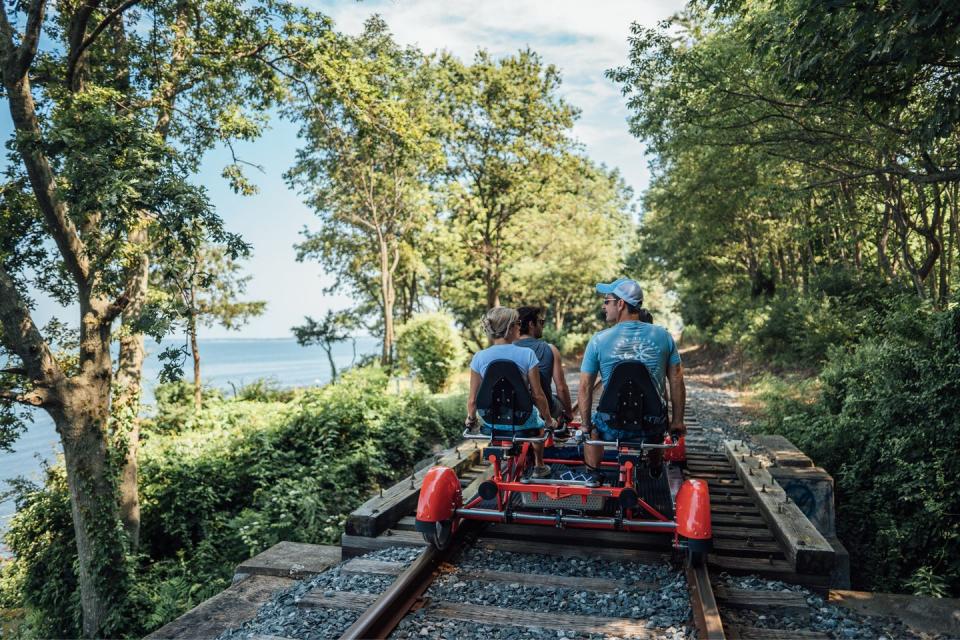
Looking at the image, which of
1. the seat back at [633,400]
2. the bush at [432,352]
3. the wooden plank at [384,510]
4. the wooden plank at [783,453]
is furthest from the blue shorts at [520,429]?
the bush at [432,352]

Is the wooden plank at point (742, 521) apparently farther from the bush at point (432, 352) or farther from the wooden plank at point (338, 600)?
the bush at point (432, 352)

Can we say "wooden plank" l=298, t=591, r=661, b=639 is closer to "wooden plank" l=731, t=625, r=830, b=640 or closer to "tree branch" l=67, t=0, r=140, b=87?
"wooden plank" l=731, t=625, r=830, b=640

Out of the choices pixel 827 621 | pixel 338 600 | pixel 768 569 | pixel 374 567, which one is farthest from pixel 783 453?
pixel 338 600

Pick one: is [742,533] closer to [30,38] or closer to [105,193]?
[105,193]

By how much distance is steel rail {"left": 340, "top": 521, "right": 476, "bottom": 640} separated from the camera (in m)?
3.59

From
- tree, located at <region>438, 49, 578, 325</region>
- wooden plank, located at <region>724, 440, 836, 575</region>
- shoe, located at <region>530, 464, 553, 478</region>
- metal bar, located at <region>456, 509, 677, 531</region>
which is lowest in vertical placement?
wooden plank, located at <region>724, 440, 836, 575</region>

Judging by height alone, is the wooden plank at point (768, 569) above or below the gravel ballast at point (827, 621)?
above

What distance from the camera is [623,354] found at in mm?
5094

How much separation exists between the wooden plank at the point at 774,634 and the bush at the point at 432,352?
1636 centimetres

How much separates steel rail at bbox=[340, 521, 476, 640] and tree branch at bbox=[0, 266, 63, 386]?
6.79 m

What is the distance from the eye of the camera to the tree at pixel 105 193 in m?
7.54

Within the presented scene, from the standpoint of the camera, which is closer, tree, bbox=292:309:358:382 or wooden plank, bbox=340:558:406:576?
wooden plank, bbox=340:558:406:576

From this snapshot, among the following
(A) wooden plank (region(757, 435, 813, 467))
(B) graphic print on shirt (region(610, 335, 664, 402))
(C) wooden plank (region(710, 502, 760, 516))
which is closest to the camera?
(B) graphic print on shirt (region(610, 335, 664, 402))

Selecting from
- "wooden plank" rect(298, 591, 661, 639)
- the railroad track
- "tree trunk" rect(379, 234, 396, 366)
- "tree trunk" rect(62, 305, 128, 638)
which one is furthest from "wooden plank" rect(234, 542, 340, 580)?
"tree trunk" rect(379, 234, 396, 366)
